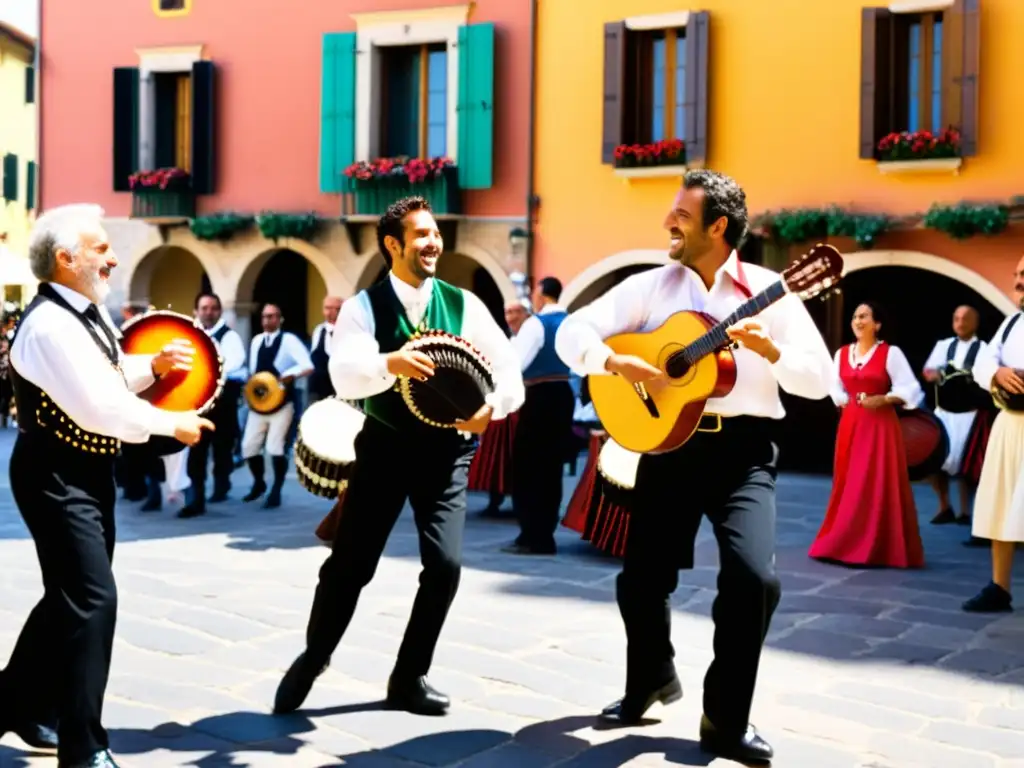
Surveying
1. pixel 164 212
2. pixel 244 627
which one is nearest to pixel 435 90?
pixel 164 212

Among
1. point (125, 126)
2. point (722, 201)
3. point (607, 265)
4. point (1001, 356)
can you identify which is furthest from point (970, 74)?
point (125, 126)

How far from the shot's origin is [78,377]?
4.00m

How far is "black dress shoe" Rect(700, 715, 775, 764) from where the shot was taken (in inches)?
172

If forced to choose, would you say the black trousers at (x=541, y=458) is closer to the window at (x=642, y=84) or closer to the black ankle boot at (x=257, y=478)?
the black ankle boot at (x=257, y=478)

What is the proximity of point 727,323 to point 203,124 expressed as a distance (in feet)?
52.2

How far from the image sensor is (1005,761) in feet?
14.8

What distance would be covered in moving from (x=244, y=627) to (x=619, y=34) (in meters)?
11.2

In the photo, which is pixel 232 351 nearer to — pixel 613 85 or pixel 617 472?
pixel 617 472

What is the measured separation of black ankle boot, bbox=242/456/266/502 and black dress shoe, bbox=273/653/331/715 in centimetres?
685

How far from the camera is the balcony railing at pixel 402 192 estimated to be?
1728cm

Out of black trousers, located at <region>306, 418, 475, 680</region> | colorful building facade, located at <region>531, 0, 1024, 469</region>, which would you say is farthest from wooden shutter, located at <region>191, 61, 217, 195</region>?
black trousers, located at <region>306, 418, 475, 680</region>

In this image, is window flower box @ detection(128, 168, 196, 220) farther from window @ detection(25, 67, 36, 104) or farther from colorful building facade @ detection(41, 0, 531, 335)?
window @ detection(25, 67, 36, 104)

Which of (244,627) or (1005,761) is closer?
(1005,761)

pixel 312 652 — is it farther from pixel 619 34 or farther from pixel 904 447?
pixel 619 34
